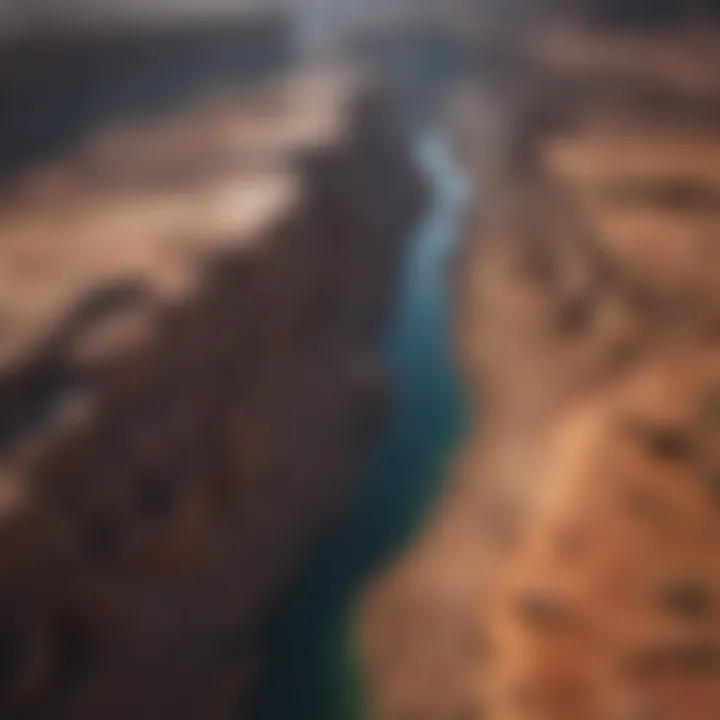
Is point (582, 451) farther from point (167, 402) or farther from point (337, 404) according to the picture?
point (167, 402)

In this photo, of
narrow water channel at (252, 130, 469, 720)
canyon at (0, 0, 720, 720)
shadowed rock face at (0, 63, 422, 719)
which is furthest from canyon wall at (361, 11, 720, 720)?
shadowed rock face at (0, 63, 422, 719)

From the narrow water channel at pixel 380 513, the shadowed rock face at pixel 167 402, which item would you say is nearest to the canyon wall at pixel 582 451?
the narrow water channel at pixel 380 513

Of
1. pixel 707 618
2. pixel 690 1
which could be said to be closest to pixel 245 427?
pixel 707 618

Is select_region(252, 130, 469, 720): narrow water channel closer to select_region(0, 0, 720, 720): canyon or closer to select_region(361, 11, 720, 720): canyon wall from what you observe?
select_region(0, 0, 720, 720): canyon

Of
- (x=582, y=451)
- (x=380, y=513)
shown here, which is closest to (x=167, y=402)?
(x=380, y=513)

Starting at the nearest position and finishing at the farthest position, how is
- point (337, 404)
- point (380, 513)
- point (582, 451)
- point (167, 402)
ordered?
1. point (167, 402)
2. point (582, 451)
3. point (380, 513)
4. point (337, 404)

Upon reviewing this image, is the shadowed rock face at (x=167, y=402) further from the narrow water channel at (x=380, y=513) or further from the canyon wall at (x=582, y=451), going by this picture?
the canyon wall at (x=582, y=451)
